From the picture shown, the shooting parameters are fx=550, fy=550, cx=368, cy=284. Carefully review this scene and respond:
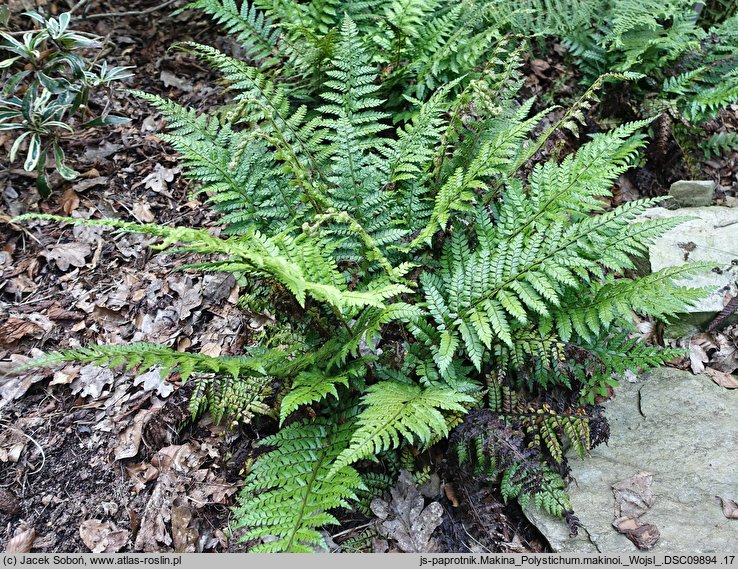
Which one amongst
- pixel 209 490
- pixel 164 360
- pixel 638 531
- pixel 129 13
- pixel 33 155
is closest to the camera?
pixel 164 360

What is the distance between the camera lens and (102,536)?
2805 mm

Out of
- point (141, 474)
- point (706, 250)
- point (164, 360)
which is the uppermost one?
point (164, 360)

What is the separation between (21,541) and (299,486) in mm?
1480

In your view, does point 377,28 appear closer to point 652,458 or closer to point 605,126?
point 605,126

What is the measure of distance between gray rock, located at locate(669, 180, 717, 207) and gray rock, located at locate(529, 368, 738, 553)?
61.8 inches

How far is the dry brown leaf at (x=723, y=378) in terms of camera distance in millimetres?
3447

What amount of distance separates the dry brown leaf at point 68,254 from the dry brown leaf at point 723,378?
428 cm

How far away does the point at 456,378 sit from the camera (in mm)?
2912

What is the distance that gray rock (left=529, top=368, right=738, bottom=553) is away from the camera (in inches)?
108

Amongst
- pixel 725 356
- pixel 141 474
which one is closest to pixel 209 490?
pixel 141 474

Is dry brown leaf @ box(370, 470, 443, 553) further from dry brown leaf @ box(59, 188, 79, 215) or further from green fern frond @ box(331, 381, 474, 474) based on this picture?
dry brown leaf @ box(59, 188, 79, 215)

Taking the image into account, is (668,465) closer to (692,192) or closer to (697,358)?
(697,358)

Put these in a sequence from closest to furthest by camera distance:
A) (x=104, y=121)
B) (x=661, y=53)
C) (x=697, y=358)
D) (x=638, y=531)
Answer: (x=638, y=531)
(x=697, y=358)
(x=104, y=121)
(x=661, y=53)

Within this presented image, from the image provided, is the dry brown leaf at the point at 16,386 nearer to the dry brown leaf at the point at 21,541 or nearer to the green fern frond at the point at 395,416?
the dry brown leaf at the point at 21,541
